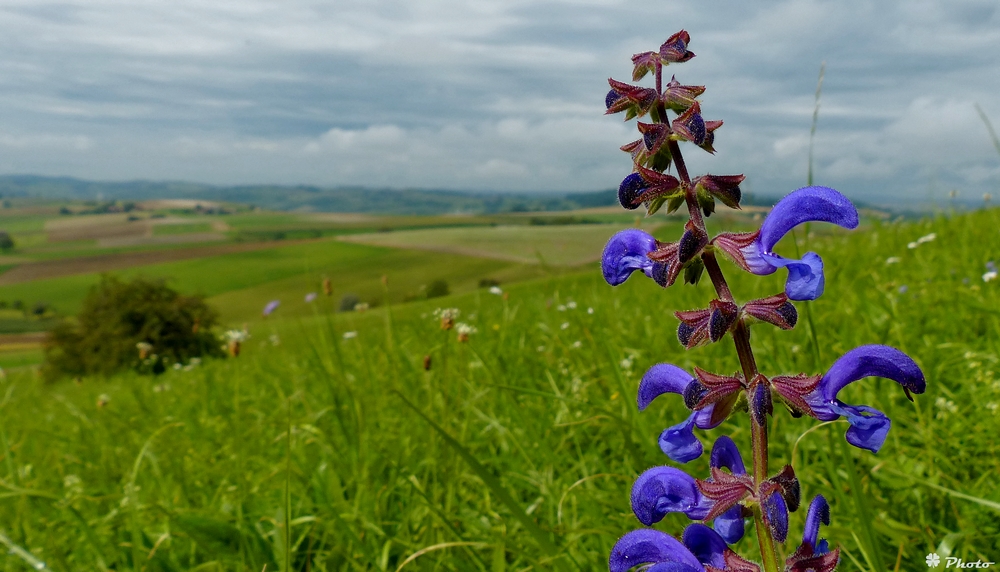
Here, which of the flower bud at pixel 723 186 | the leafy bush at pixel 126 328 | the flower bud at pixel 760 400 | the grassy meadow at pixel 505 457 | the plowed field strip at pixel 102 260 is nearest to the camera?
the flower bud at pixel 760 400

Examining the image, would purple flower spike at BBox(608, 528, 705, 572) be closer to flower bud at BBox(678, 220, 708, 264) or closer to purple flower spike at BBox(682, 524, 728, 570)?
purple flower spike at BBox(682, 524, 728, 570)

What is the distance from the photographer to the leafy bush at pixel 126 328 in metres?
30.5

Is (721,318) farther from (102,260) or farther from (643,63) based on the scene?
(102,260)

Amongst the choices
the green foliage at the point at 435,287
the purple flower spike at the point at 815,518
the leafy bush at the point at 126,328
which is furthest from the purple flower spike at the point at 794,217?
the leafy bush at the point at 126,328

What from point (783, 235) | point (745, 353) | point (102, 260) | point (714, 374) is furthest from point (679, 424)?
point (102, 260)

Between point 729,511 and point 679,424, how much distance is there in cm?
23

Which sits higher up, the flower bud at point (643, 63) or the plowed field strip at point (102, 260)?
the flower bud at point (643, 63)

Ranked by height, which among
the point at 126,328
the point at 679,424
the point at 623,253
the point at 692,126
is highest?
the point at 692,126

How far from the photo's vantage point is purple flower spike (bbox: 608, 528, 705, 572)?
1.49 meters

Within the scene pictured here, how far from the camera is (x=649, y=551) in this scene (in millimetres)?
1509

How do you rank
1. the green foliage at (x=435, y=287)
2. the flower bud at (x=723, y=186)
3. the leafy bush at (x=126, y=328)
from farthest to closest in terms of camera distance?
1. the leafy bush at (x=126, y=328)
2. the green foliage at (x=435, y=287)
3. the flower bud at (x=723, y=186)

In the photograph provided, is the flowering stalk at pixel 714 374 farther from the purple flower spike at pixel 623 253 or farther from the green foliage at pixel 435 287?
the green foliage at pixel 435 287

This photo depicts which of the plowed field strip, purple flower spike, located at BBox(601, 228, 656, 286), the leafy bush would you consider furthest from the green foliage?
the plowed field strip

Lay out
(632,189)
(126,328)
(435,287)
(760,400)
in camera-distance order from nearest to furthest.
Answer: (760,400)
(632,189)
(435,287)
(126,328)
